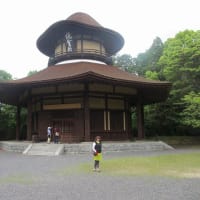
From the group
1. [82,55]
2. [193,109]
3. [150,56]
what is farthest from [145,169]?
[150,56]

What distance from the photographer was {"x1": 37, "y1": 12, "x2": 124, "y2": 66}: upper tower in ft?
87.1

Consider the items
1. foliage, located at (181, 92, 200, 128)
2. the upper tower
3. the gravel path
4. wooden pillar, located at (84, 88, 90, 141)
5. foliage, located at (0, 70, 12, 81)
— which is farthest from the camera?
foliage, located at (0, 70, 12, 81)

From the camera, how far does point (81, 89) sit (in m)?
22.8

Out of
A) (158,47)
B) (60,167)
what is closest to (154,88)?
(60,167)

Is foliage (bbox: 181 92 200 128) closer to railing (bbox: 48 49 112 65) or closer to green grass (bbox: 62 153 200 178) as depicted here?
railing (bbox: 48 49 112 65)

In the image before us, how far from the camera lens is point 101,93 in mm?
23531

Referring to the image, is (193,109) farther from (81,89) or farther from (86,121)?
(86,121)

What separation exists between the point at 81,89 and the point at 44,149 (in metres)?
5.12

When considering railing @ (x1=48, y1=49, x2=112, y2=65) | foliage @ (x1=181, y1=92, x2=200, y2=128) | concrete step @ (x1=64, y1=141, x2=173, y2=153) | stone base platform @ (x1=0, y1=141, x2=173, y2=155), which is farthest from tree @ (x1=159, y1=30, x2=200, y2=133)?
stone base platform @ (x1=0, y1=141, x2=173, y2=155)

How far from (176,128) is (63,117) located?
1919 cm

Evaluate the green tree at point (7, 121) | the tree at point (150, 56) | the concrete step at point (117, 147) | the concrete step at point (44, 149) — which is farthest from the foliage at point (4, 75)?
the concrete step at point (117, 147)

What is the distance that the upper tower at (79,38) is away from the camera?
2655 centimetres

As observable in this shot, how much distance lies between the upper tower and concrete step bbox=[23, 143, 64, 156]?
8962 mm

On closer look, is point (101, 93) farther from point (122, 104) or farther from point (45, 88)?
point (45, 88)
